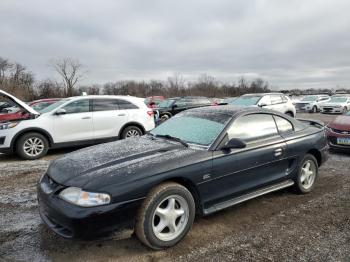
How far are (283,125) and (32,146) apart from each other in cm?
609

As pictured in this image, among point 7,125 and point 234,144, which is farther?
point 7,125

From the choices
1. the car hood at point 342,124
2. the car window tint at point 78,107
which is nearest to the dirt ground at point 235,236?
the car hood at point 342,124

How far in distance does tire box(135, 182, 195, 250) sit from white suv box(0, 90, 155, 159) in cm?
566

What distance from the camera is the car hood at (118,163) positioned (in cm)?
300

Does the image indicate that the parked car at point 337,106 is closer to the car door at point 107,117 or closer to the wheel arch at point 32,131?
the car door at point 107,117

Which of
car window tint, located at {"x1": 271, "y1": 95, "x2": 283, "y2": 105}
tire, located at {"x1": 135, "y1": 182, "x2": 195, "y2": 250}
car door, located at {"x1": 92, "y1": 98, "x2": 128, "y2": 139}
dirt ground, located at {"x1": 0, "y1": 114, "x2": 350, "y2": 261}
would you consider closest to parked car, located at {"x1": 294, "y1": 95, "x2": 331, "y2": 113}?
car window tint, located at {"x1": 271, "y1": 95, "x2": 283, "y2": 105}

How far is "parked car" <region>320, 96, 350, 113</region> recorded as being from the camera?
23438mm

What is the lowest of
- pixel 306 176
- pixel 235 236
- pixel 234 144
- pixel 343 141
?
pixel 235 236

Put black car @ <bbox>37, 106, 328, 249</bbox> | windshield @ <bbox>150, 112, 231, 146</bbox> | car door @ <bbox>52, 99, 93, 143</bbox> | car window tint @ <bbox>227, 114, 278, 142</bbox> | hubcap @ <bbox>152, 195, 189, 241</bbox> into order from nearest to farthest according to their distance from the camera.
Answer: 1. black car @ <bbox>37, 106, 328, 249</bbox>
2. hubcap @ <bbox>152, 195, 189, 241</bbox>
3. windshield @ <bbox>150, 112, 231, 146</bbox>
4. car window tint @ <bbox>227, 114, 278, 142</bbox>
5. car door @ <bbox>52, 99, 93, 143</bbox>

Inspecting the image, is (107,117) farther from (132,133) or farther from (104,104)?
(132,133)

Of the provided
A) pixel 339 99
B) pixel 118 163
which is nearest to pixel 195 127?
pixel 118 163

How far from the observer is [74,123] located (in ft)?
26.8

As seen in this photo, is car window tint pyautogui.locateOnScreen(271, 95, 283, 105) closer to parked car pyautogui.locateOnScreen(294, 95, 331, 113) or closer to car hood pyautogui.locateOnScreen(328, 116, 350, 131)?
car hood pyautogui.locateOnScreen(328, 116, 350, 131)

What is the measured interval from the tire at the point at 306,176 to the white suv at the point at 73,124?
548 centimetres
